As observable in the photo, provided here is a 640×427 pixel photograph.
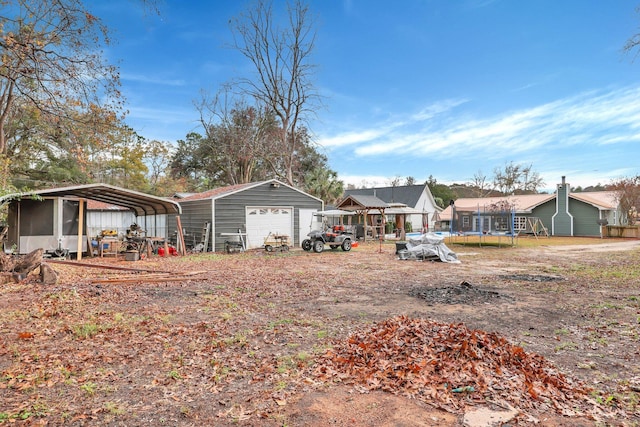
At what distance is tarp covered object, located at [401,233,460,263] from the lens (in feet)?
44.9

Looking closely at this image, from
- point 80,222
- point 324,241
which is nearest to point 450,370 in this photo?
point 324,241

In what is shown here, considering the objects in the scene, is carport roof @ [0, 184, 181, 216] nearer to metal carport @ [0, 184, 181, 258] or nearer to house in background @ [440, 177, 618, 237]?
metal carport @ [0, 184, 181, 258]

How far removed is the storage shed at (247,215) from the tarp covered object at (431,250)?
23.3 feet

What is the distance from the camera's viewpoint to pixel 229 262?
13.0m

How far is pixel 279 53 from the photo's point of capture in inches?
992

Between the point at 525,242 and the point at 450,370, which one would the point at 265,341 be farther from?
the point at 525,242

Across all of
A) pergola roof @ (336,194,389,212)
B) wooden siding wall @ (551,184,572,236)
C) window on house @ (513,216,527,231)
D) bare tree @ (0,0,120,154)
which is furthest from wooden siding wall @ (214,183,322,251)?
wooden siding wall @ (551,184,572,236)

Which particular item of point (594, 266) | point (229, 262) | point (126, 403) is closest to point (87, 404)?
point (126, 403)

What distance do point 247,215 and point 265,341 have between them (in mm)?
13686

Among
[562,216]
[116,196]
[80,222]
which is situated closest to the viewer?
[80,222]

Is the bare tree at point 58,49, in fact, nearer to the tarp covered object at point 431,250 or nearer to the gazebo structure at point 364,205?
the tarp covered object at point 431,250

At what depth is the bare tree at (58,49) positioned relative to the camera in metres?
5.24

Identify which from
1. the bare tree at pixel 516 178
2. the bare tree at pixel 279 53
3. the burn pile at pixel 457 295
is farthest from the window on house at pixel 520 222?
the burn pile at pixel 457 295

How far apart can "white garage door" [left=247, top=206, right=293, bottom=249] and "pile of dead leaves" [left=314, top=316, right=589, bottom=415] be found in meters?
14.1
